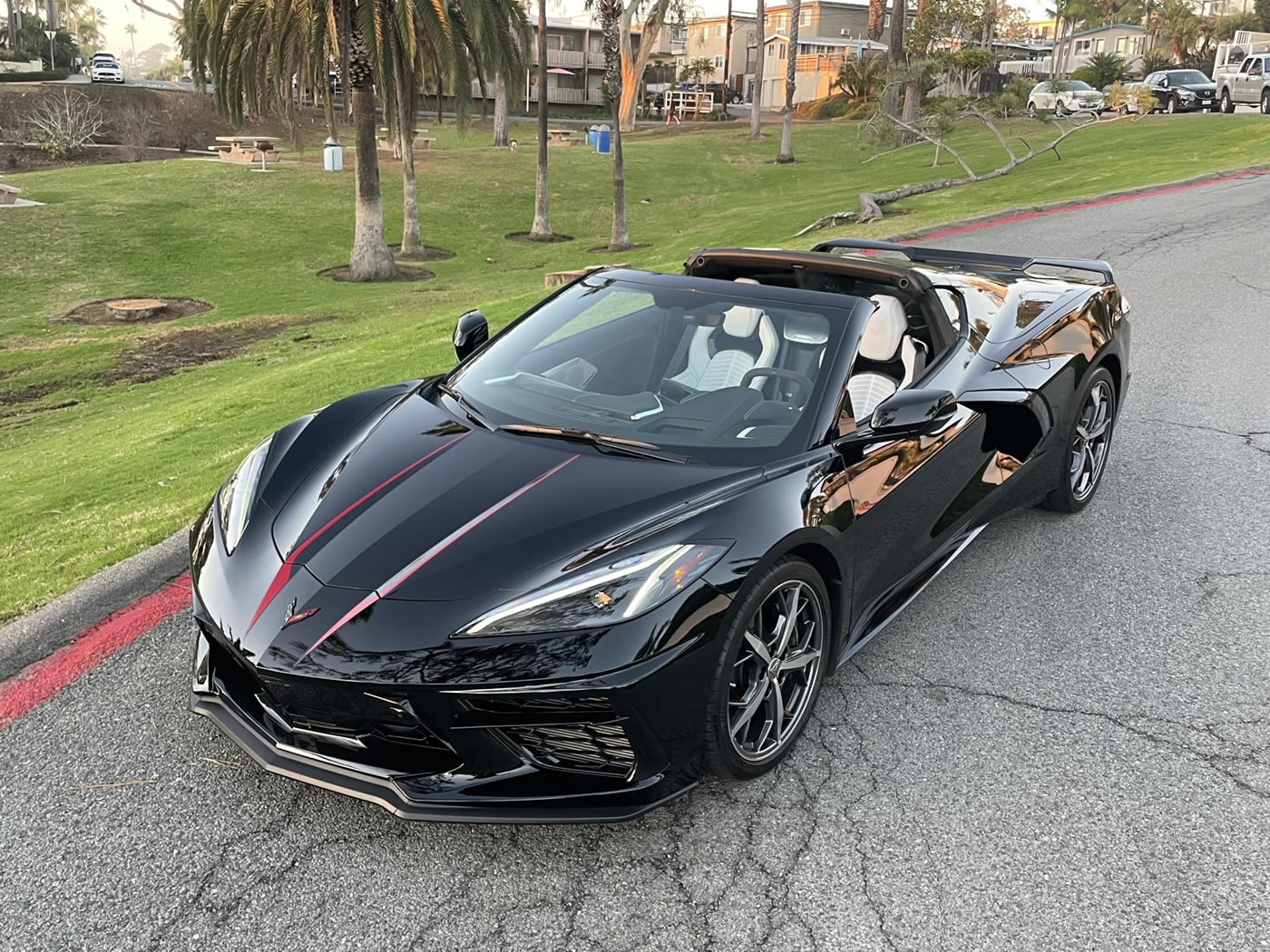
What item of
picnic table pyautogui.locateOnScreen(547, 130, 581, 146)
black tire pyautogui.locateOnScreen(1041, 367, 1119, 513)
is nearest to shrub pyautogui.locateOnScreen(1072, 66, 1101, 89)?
picnic table pyautogui.locateOnScreen(547, 130, 581, 146)

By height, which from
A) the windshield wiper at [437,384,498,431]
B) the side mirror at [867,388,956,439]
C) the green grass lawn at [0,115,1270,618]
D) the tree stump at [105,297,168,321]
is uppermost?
the side mirror at [867,388,956,439]

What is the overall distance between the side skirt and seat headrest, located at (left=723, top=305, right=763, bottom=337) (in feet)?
3.75

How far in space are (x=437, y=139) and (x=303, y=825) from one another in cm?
4715

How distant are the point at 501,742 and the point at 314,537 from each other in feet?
2.97

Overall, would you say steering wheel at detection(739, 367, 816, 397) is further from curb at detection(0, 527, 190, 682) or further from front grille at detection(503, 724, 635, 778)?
curb at detection(0, 527, 190, 682)

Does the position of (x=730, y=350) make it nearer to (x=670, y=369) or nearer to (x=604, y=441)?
(x=670, y=369)

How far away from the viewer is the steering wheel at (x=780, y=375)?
3.53 m

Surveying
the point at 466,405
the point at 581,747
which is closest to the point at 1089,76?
the point at 466,405

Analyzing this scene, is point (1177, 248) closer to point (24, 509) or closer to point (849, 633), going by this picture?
point (849, 633)

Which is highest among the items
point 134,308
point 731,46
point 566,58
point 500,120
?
point 731,46

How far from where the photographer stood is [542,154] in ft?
83.9

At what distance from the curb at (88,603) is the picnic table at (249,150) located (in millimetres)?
33930

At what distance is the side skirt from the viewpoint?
3461 mm

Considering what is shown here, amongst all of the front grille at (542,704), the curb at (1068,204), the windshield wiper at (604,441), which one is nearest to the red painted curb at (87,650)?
the windshield wiper at (604,441)
